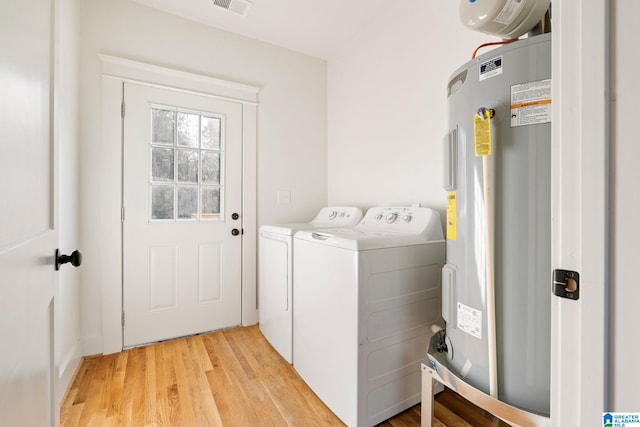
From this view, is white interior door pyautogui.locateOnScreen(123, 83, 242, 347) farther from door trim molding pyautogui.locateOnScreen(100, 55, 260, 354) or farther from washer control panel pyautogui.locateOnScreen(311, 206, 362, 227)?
washer control panel pyautogui.locateOnScreen(311, 206, 362, 227)

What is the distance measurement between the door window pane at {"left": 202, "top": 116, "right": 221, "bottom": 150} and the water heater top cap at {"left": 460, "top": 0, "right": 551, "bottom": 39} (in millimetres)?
2017

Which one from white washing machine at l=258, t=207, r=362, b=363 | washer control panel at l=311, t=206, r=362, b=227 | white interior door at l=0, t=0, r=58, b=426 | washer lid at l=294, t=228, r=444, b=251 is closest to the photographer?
white interior door at l=0, t=0, r=58, b=426

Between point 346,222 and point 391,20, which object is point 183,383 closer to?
point 346,222

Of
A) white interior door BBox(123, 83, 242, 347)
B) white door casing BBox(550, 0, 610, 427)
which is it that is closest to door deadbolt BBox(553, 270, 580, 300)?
white door casing BBox(550, 0, 610, 427)

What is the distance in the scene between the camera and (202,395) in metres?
1.53

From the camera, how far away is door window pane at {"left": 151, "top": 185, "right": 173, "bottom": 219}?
2.14 m

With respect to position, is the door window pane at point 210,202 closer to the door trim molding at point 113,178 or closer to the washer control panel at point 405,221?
the door trim molding at point 113,178

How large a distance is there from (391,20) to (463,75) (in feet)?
4.93

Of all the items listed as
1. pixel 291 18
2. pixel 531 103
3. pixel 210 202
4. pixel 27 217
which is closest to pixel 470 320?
pixel 531 103

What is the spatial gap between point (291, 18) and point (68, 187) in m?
2.04

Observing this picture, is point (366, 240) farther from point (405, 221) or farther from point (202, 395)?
point (202, 395)

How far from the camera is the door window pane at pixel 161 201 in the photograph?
214 centimetres

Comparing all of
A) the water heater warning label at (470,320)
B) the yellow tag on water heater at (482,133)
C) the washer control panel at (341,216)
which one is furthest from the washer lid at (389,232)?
the yellow tag on water heater at (482,133)

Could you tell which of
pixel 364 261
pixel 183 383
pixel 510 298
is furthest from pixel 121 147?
pixel 510 298
